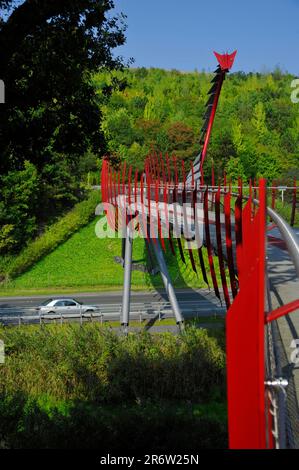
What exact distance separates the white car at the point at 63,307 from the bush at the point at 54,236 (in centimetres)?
709

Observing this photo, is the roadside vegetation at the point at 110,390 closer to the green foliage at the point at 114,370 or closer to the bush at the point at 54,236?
the green foliage at the point at 114,370

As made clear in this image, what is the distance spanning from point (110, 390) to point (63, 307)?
27.7ft

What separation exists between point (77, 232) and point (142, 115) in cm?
3644

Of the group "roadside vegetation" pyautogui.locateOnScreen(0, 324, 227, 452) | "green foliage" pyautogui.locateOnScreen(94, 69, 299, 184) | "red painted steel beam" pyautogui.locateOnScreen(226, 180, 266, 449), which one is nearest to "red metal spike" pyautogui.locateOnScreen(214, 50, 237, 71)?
"green foliage" pyautogui.locateOnScreen(94, 69, 299, 184)

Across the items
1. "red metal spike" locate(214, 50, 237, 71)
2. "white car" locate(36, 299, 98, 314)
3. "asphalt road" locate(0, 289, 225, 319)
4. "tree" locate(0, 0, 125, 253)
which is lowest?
"asphalt road" locate(0, 289, 225, 319)

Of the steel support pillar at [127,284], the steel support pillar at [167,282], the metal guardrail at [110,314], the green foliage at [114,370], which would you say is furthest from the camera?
the metal guardrail at [110,314]

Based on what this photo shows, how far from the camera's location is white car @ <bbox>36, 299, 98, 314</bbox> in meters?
18.7

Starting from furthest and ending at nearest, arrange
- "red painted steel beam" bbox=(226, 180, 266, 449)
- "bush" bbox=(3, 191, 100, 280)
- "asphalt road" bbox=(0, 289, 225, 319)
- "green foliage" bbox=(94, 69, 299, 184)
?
"green foliage" bbox=(94, 69, 299, 184) → "bush" bbox=(3, 191, 100, 280) → "asphalt road" bbox=(0, 289, 225, 319) → "red painted steel beam" bbox=(226, 180, 266, 449)

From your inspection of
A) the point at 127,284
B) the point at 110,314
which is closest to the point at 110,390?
the point at 127,284

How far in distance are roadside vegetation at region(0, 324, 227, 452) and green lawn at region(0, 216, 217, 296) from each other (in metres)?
11.1

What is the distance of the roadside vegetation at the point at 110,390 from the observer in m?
8.35

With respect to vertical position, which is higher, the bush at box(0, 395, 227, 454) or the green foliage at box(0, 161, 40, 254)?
the green foliage at box(0, 161, 40, 254)

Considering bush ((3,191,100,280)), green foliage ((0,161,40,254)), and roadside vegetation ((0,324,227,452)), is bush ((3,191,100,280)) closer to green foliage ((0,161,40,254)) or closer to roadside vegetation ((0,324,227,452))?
green foliage ((0,161,40,254))

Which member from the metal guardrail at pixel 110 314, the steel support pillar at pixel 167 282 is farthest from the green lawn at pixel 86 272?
the steel support pillar at pixel 167 282
